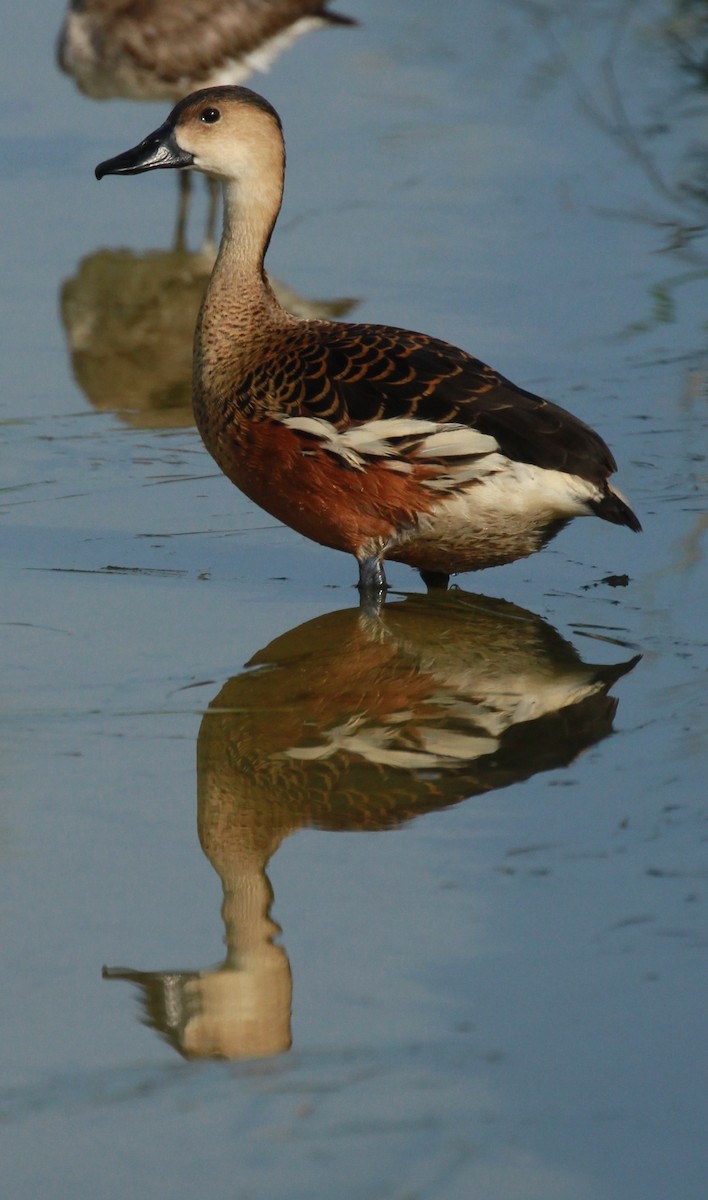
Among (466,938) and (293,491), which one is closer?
(466,938)

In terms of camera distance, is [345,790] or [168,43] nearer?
[345,790]

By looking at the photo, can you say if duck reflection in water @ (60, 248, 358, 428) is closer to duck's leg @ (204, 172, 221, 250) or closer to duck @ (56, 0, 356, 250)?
duck's leg @ (204, 172, 221, 250)

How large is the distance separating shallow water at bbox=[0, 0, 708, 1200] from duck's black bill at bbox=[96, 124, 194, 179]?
3.42 ft

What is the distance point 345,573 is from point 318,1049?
2811 millimetres

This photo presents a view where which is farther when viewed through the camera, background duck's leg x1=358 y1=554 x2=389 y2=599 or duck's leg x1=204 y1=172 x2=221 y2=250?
duck's leg x1=204 y1=172 x2=221 y2=250

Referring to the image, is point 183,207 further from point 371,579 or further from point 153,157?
point 371,579

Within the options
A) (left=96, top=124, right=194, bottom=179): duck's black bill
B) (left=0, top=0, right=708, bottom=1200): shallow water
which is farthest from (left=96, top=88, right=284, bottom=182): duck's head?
(left=0, top=0, right=708, bottom=1200): shallow water

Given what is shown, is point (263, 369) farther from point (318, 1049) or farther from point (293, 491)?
point (318, 1049)

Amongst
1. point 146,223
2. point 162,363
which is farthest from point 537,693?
point 146,223

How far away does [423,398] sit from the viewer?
536 centimetres

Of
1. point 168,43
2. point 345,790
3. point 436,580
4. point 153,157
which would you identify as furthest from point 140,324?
point 345,790

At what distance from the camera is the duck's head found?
601 cm

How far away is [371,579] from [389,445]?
1.50 feet

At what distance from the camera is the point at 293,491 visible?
5.52 m
